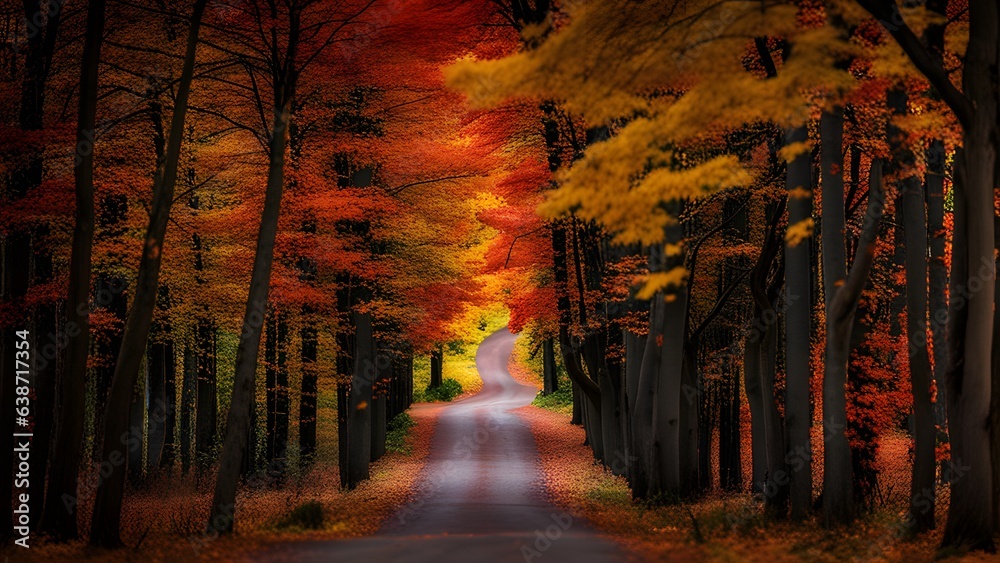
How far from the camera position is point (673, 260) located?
52.1ft

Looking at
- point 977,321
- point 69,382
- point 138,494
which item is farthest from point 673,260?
point 138,494

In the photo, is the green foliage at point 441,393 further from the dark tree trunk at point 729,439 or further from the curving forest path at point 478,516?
the dark tree trunk at point 729,439

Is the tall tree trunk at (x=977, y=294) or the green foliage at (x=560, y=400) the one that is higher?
the tall tree trunk at (x=977, y=294)

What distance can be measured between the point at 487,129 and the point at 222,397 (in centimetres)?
1812

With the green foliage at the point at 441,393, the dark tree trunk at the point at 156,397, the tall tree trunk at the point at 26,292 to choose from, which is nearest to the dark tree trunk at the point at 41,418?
the tall tree trunk at the point at 26,292

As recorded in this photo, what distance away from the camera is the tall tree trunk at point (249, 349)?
43.1 feet

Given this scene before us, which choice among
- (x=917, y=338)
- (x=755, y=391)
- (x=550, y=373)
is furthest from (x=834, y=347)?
(x=550, y=373)

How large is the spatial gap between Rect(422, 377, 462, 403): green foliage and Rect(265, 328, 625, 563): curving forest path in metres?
15.3

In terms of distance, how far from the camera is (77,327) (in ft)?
38.2

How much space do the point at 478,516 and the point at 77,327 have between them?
841 cm

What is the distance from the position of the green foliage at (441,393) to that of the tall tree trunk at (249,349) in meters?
46.9

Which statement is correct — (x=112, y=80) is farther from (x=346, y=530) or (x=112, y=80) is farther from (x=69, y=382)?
(x=346, y=530)

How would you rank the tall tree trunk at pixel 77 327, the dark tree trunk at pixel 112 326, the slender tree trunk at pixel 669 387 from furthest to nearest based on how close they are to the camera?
the dark tree trunk at pixel 112 326, the slender tree trunk at pixel 669 387, the tall tree trunk at pixel 77 327

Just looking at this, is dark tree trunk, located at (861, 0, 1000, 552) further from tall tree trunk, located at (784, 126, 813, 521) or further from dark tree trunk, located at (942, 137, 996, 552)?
tall tree trunk, located at (784, 126, 813, 521)
